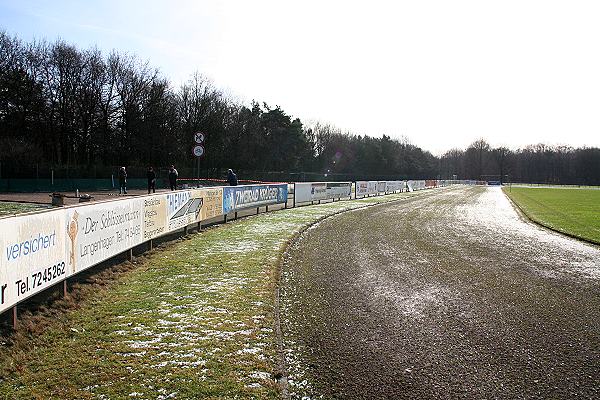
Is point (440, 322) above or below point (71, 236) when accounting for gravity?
below

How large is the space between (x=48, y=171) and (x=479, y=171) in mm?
140244

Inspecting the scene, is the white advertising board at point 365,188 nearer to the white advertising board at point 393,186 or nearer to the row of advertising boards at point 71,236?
the white advertising board at point 393,186

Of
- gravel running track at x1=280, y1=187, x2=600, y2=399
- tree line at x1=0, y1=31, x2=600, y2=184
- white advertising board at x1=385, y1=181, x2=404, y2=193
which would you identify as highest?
tree line at x1=0, y1=31, x2=600, y2=184

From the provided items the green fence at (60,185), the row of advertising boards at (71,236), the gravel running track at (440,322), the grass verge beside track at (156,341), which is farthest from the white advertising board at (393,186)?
the grass verge beside track at (156,341)

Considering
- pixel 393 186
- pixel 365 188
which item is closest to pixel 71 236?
pixel 365 188

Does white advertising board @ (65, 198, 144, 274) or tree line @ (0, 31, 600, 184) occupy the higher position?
tree line @ (0, 31, 600, 184)

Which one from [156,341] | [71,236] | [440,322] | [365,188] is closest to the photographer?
[156,341]

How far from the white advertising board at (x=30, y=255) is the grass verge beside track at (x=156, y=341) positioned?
1.56 ft

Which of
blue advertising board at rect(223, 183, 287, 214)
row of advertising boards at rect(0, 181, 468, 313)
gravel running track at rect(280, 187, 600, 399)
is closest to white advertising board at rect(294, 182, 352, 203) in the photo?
blue advertising board at rect(223, 183, 287, 214)

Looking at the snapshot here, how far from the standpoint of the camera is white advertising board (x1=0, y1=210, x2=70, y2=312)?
5.35m

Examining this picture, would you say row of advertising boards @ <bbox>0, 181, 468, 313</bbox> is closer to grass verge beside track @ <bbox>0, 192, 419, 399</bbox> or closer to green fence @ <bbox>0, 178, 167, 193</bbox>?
grass verge beside track @ <bbox>0, 192, 419, 399</bbox>

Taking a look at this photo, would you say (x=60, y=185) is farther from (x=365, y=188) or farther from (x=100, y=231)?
(x=100, y=231)

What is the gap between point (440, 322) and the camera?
6352mm

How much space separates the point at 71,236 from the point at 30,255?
4.18 feet
